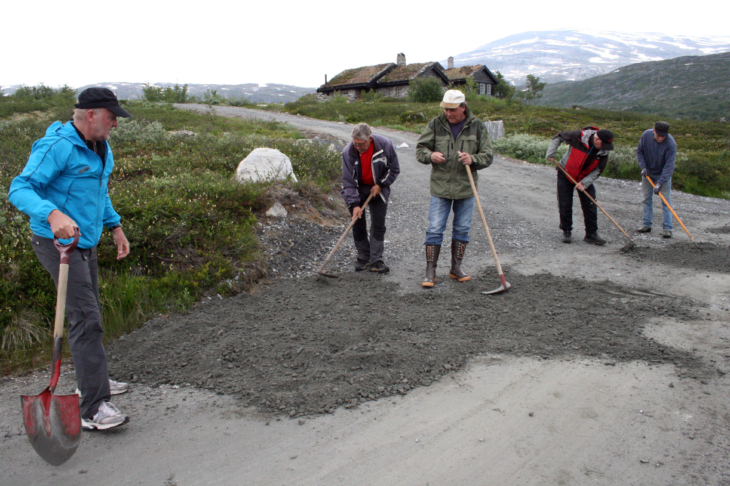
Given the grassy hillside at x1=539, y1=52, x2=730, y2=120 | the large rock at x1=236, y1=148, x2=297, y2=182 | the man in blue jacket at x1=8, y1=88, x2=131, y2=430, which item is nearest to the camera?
the man in blue jacket at x1=8, y1=88, x2=131, y2=430

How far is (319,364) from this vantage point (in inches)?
144

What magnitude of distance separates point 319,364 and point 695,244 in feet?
20.9

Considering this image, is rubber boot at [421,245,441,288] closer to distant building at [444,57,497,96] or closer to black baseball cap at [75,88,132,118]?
black baseball cap at [75,88,132,118]

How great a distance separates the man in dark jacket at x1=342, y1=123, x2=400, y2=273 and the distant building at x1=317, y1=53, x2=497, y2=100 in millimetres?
40134

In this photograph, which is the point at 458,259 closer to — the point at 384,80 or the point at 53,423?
the point at 53,423

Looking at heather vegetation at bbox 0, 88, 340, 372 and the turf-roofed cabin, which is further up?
the turf-roofed cabin

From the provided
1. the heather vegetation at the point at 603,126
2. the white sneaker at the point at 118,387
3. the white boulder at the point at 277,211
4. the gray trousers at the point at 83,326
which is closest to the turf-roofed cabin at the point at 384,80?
the heather vegetation at the point at 603,126

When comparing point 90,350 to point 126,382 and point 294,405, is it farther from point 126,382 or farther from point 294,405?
point 294,405

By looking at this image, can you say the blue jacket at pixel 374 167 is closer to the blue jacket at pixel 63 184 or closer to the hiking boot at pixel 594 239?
the blue jacket at pixel 63 184

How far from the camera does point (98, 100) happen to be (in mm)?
2891

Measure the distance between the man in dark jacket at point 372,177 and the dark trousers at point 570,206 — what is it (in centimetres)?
315

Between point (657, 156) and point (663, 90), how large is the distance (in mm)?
107679

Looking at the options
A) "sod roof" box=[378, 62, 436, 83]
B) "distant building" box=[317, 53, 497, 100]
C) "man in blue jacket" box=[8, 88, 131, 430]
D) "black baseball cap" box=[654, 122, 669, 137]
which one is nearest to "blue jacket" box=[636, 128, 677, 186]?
"black baseball cap" box=[654, 122, 669, 137]

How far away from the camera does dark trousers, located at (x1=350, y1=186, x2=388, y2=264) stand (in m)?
6.07
